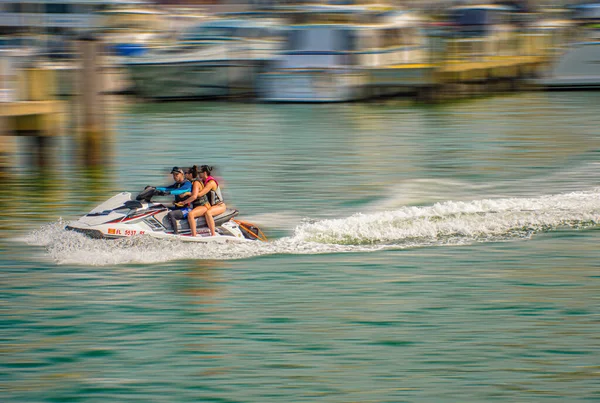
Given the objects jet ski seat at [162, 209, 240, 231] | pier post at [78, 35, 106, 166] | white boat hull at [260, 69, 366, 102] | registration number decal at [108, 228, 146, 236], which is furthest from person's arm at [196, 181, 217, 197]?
white boat hull at [260, 69, 366, 102]

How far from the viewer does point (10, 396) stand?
10.7 metres

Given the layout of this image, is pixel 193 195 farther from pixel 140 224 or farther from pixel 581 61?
pixel 581 61

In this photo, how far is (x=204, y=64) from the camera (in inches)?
1422

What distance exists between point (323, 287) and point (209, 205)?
8.19 ft

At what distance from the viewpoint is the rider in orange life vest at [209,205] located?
15.8 meters

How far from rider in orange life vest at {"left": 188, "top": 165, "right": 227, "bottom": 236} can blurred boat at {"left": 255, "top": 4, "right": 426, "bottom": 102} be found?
18620 mm

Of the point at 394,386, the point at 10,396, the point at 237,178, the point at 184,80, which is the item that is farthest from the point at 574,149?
the point at 10,396

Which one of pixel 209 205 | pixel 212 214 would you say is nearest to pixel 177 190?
pixel 209 205

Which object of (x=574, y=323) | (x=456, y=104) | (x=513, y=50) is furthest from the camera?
(x=513, y=50)

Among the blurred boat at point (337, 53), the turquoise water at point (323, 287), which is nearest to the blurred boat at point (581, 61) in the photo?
the blurred boat at point (337, 53)

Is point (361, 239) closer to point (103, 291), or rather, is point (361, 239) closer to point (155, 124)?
point (103, 291)

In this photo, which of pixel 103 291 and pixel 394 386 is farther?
pixel 103 291

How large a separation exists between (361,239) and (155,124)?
53.3 feet

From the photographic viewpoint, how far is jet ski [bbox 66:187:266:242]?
15477mm
